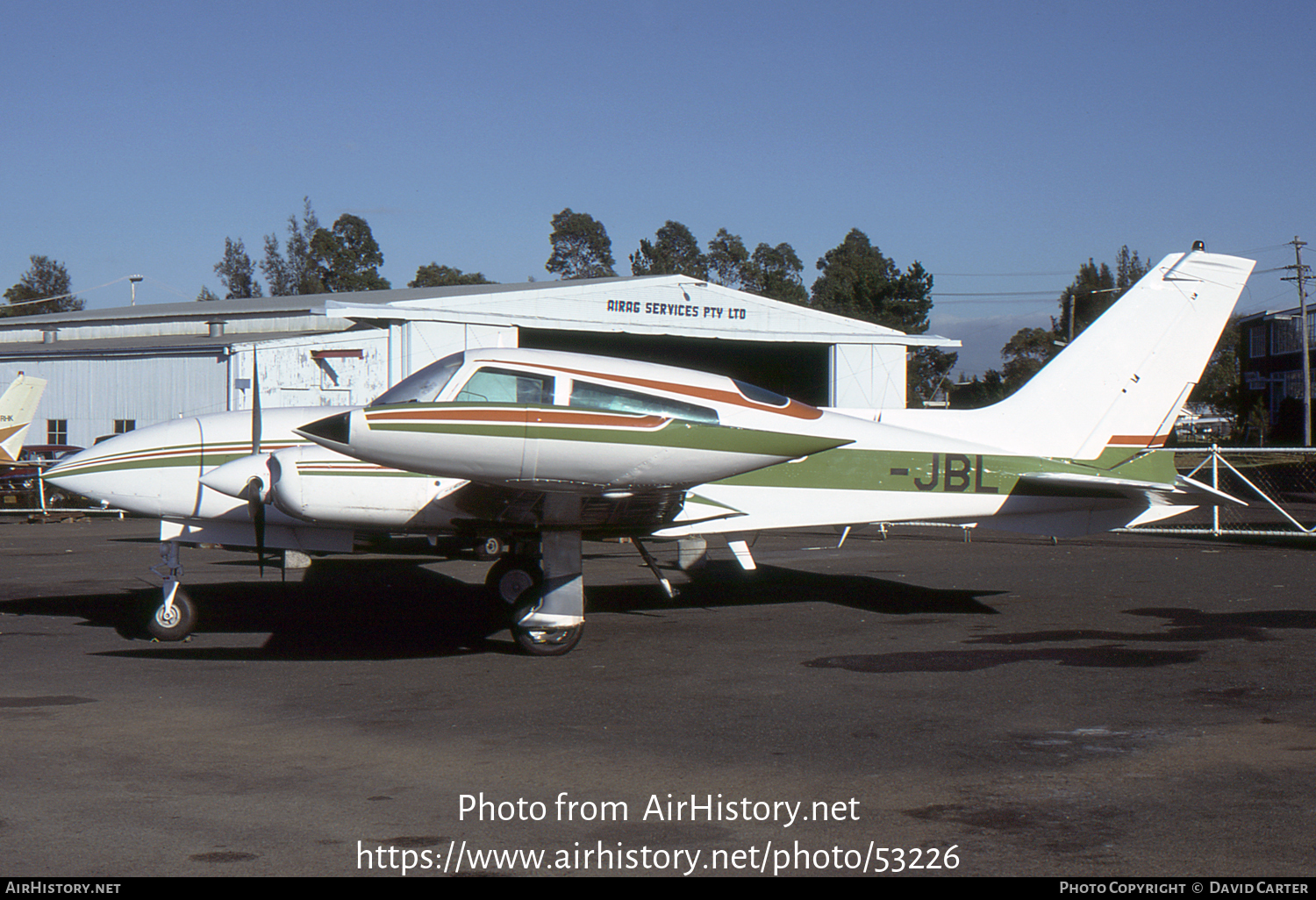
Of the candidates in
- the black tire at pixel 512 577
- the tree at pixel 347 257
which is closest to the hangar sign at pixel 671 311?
the black tire at pixel 512 577

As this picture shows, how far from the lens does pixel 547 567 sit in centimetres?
930

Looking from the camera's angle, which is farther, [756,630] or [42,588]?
[42,588]

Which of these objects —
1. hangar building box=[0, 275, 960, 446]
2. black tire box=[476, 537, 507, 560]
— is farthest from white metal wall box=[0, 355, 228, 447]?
black tire box=[476, 537, 507, 560]

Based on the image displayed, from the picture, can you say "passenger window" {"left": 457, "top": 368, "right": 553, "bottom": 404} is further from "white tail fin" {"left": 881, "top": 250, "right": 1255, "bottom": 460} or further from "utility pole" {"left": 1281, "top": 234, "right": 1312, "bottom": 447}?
"utility pole" {"left": 1281, "top": 234, "right": 1312, "bottom": 447}

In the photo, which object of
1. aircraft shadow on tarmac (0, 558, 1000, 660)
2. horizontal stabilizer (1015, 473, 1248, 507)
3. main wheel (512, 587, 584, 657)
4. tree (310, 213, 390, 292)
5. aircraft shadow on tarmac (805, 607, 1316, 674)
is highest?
tree (310, 213, 390, 292)

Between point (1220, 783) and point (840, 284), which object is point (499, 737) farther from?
point (840, 284)

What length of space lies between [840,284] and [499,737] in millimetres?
83448

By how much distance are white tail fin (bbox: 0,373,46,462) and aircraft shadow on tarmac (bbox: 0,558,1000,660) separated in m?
15.0

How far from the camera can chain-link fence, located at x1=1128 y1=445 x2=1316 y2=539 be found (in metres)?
19.3

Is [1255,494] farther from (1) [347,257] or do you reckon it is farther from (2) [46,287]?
(2) [46,287]

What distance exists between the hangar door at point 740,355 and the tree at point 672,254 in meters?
69.5

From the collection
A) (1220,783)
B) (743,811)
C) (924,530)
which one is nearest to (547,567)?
(743,811)

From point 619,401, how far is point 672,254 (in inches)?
4176
